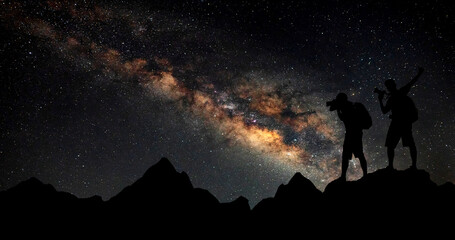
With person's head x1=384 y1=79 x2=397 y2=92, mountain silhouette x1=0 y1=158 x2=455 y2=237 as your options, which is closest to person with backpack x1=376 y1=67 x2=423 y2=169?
person's head x1=384 y1=79 x2=397 y2=92

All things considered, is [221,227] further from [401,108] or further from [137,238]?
[401,108]

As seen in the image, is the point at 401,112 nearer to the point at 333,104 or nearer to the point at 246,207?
the point at 333,104

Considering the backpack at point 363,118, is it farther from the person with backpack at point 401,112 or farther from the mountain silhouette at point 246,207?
the mountain silhouette at point 246,207

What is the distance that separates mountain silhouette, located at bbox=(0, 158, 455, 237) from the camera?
5406 millimetres

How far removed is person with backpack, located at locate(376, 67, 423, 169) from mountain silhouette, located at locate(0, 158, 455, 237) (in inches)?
30.1

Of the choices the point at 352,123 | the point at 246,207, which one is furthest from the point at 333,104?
the point at 246,207

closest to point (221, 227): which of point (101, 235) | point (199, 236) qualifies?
point (199, 236)

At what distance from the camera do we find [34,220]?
6652 mm

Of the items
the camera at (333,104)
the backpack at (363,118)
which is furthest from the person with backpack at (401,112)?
the camera at (333,104)

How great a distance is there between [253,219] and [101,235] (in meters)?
4.17

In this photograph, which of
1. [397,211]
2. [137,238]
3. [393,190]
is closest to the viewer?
[397,211]

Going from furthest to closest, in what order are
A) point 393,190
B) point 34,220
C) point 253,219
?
point 253,219 → point 34,220 → point 393,190

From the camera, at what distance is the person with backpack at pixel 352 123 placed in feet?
21.0

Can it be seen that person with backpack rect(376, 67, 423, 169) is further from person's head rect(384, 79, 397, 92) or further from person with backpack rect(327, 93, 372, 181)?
person with backpack rect(327, 93, 372, 181)
